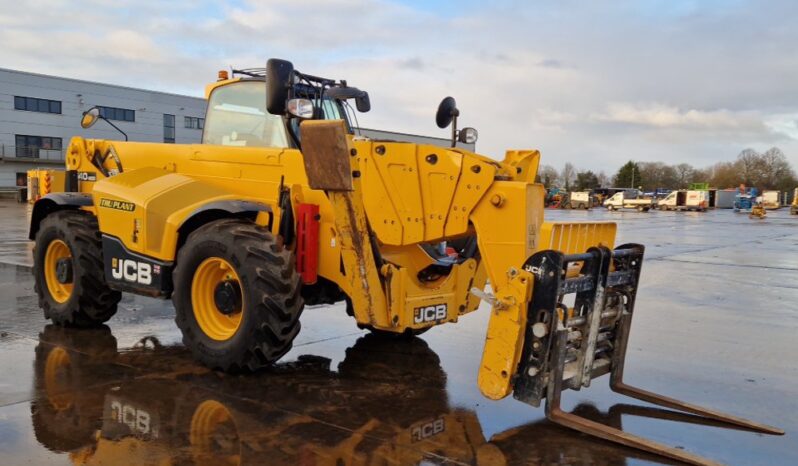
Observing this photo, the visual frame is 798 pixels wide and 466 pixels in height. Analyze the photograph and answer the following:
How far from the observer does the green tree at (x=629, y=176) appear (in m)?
99.2

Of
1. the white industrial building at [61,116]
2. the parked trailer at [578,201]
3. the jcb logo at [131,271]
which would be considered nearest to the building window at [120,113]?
the white industrial building at [61,116]

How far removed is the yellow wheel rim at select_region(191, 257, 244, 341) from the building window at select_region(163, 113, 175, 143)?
56.1m

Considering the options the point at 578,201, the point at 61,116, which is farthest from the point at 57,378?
the point at 61,116

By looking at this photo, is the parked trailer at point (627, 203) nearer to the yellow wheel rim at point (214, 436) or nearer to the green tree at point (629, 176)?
the green tree at point (629, 176)

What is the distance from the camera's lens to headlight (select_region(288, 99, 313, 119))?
16.5 ft

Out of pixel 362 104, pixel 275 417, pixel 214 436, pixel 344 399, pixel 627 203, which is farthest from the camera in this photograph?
pixel 627 203

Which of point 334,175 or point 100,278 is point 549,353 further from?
point 100,278

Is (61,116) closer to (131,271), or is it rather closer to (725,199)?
(131,271)

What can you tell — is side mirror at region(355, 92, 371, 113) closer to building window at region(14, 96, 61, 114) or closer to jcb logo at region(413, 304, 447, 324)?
jcb logo at region(413, 304, 447, 324)

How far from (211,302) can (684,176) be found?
108m

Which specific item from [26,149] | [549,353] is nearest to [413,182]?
[549,353]

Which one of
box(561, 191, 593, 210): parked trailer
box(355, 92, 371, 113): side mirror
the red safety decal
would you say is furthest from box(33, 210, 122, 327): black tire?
box(561, 191, 593, 210): parked trailer

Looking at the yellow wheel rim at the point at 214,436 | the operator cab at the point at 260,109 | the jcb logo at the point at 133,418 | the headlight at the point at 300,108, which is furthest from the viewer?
the operator cab at the point at 260,109

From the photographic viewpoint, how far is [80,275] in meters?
6.67
